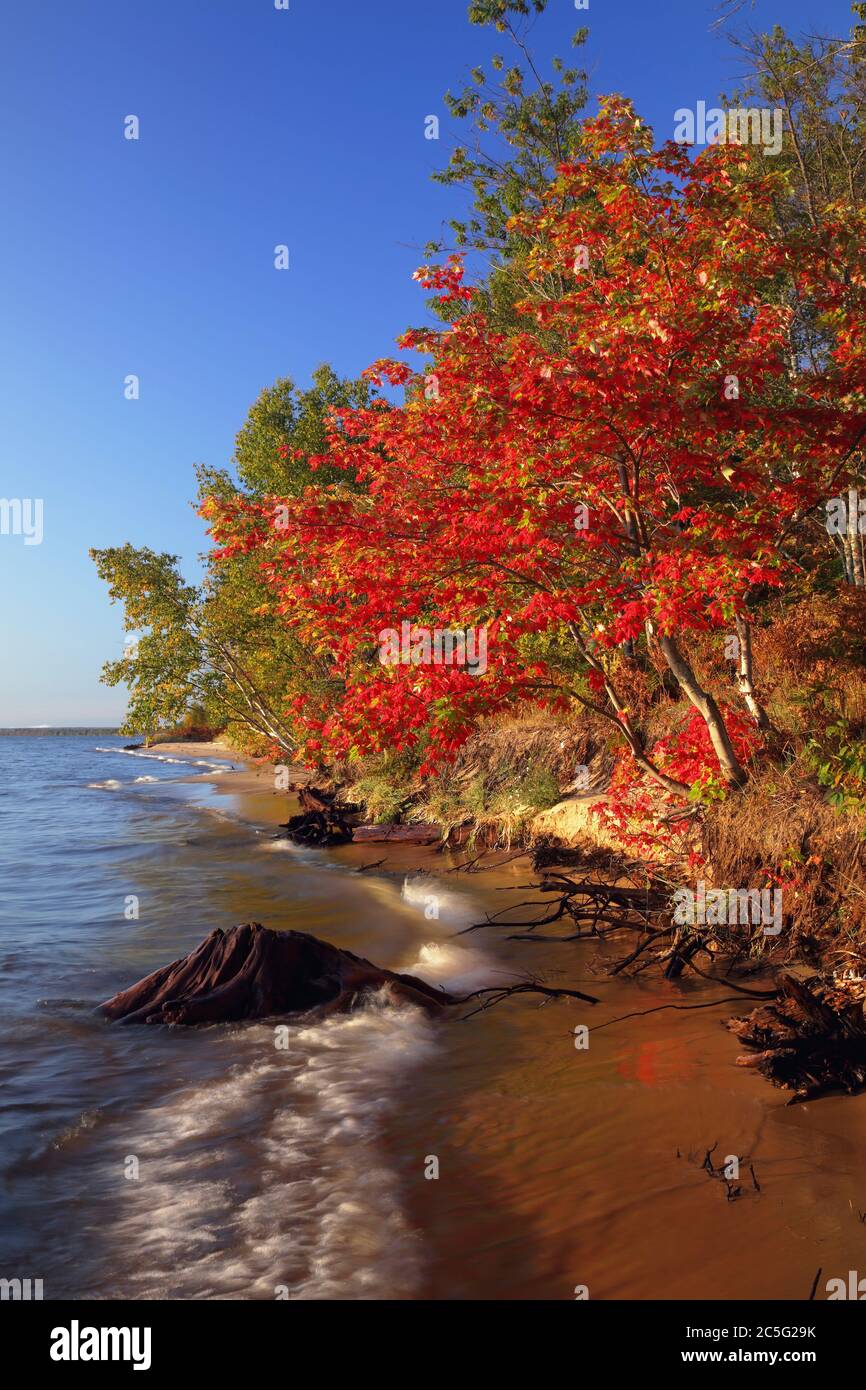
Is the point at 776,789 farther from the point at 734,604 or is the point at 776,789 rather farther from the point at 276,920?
the point at 276,920

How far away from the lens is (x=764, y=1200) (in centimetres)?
473

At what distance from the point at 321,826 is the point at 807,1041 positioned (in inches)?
558

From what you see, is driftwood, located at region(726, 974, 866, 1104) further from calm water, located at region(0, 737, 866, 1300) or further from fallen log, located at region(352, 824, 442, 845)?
fallen log, located at region(352, 824, 442, 845)

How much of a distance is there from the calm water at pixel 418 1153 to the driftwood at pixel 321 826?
8773 millimetres

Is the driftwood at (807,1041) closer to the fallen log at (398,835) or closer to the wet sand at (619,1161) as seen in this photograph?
the wet sand at (619,1161)

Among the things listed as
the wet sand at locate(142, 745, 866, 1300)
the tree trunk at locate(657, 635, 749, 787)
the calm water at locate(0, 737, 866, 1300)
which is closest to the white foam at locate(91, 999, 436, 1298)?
the calm water at locate(0, 737, 866, 1300)

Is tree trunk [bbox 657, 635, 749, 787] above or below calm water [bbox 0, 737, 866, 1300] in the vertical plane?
above

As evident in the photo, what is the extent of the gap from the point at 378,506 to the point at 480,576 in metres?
1.76

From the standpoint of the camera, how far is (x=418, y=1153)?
563cm

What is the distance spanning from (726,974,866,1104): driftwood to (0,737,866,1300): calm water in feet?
0.65

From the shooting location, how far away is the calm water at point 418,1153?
175 inches

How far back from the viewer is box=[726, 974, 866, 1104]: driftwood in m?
6.00

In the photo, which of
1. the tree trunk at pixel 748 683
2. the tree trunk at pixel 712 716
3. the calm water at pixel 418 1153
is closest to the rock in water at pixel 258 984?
the calm water at pixel 418 1153

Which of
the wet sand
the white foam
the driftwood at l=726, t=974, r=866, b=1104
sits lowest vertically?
the white foam
